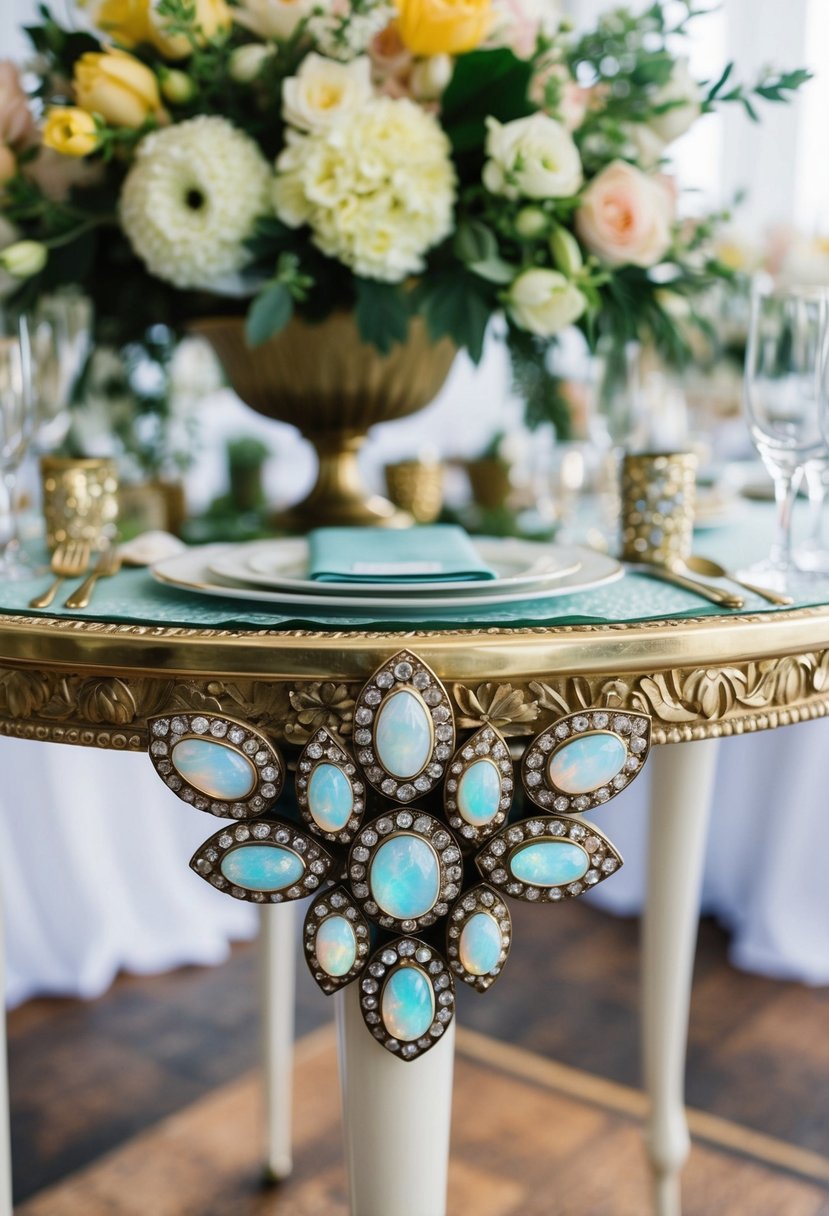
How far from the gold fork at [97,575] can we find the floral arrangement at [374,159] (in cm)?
21

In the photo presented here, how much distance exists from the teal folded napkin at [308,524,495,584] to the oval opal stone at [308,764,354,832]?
155 mm

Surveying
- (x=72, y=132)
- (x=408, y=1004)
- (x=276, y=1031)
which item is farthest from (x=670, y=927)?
(x=72, y=132)

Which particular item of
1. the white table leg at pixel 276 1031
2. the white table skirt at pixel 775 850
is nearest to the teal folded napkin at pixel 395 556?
the white table leg at pixel 276 1031

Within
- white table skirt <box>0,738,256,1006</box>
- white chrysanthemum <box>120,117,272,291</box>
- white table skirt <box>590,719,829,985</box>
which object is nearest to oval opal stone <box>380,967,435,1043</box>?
white chrysanthemum <box>120,117,272,291</box>

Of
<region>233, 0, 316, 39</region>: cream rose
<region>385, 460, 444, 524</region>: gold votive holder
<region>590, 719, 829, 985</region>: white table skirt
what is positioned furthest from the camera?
<region>590, 719, 829, 985</region>: white table skirt

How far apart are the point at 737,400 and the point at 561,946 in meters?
0.99

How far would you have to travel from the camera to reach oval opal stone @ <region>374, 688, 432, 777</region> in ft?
1.97

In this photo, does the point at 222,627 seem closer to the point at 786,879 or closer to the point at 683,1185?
the point at 683,1185

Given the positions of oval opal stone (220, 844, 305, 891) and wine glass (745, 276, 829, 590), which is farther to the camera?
wine glass (745, 276, 829, 590)

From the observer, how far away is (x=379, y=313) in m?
0.94

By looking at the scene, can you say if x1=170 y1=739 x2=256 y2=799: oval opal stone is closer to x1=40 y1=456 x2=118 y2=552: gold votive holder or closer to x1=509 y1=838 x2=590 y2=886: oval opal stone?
x1=509 y1=838 x2=590 y2=886: oval opal stone

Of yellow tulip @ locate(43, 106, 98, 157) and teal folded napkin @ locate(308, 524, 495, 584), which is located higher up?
yellow tulip @ locate(43, 106, 98, 157)

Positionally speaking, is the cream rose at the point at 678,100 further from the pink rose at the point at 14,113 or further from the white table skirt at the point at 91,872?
the white table skirt at the point at 91,872

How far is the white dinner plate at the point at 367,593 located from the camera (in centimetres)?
70
